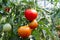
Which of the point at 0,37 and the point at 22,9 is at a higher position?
the point at 22,9

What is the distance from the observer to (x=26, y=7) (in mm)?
702

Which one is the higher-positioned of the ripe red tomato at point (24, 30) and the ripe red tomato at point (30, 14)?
the ripe red tomato at point (30, 14)

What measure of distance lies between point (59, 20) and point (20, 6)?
51cm

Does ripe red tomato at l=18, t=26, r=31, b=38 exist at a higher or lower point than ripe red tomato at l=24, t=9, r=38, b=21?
lower

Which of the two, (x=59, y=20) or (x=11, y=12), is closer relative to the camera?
(x=11, y=12)

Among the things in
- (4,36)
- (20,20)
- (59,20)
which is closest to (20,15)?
(20,20)

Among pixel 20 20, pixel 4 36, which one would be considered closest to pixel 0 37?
pixel 4 36

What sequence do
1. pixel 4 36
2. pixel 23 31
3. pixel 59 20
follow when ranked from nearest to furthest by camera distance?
pixel 23 31, pixel 4 36, pixel 59 20

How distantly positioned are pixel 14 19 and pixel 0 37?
0.13m

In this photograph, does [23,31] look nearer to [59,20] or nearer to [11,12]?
[11,12]

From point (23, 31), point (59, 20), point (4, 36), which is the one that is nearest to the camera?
point (23, 31)

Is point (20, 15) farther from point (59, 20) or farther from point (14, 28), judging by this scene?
point (59, 20)

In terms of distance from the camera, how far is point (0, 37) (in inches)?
31.6

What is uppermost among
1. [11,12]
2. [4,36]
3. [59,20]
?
[11,12]
